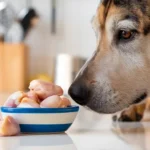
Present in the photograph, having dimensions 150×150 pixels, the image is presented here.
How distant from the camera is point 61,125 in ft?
5.45

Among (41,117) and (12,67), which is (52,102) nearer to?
(41,117)

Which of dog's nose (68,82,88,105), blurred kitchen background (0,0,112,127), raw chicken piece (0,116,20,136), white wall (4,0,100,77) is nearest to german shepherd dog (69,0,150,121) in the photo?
dog's nose (68,82,88,105)

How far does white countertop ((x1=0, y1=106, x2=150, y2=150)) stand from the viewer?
140cm

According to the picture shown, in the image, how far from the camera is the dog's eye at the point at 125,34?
1753 millimetres

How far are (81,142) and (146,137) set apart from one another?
0.28 metres

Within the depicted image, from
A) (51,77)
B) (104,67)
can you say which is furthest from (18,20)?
(104,67)

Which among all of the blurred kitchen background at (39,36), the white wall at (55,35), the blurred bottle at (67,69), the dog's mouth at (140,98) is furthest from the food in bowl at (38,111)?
the white wall at (55,35)

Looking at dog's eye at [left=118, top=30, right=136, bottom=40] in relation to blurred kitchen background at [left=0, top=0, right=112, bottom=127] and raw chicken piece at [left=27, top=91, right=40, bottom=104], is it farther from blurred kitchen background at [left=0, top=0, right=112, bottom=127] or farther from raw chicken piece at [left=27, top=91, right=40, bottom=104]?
blurred kitchen background at [left=0, top=0, right=112, bottom=127]

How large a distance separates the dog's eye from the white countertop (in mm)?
338

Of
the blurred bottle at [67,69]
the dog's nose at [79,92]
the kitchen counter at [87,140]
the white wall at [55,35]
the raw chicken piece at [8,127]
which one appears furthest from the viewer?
the white wall at [55,35]

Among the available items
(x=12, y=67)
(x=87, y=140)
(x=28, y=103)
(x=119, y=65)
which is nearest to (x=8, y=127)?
(x=28, y=103)

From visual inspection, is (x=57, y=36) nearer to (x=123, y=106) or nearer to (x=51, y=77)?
(x=51, y=77)

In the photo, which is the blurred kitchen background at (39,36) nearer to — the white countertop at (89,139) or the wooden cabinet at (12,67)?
the wooden cabinet at (12,67)

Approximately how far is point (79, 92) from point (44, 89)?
0.12m
